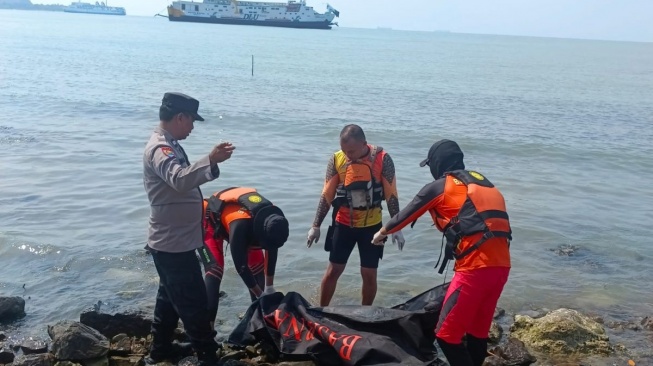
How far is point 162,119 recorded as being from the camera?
Result: 15.8ft

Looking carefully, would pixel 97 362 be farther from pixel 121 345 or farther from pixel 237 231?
pixel 237 231

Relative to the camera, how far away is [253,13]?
118125mm

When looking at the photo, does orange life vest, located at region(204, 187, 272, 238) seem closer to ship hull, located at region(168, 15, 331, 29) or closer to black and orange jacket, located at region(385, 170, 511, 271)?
black and orange jacket, located at region(385, 170, 511, 271)

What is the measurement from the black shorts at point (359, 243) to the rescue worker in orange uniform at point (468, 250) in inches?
56.7

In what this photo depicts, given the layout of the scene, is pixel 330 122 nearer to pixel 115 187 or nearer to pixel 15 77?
pixel 115 187

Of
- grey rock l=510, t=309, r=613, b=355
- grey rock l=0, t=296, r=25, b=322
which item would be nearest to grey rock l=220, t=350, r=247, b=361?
grey rock l=0, t=296, r=25, b=322

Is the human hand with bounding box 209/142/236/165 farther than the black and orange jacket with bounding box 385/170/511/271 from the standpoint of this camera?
No

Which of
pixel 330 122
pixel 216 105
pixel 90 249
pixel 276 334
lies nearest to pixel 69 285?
pixel 90 249

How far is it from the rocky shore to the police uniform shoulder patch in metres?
1.85

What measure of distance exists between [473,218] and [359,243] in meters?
1.89

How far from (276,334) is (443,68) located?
162 feet

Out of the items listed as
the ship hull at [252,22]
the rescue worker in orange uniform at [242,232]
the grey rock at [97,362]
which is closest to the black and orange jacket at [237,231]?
the rescue worker in orange uniform at [242,232]

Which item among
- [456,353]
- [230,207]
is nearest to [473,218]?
[456,353]

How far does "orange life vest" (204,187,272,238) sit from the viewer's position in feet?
18.4
